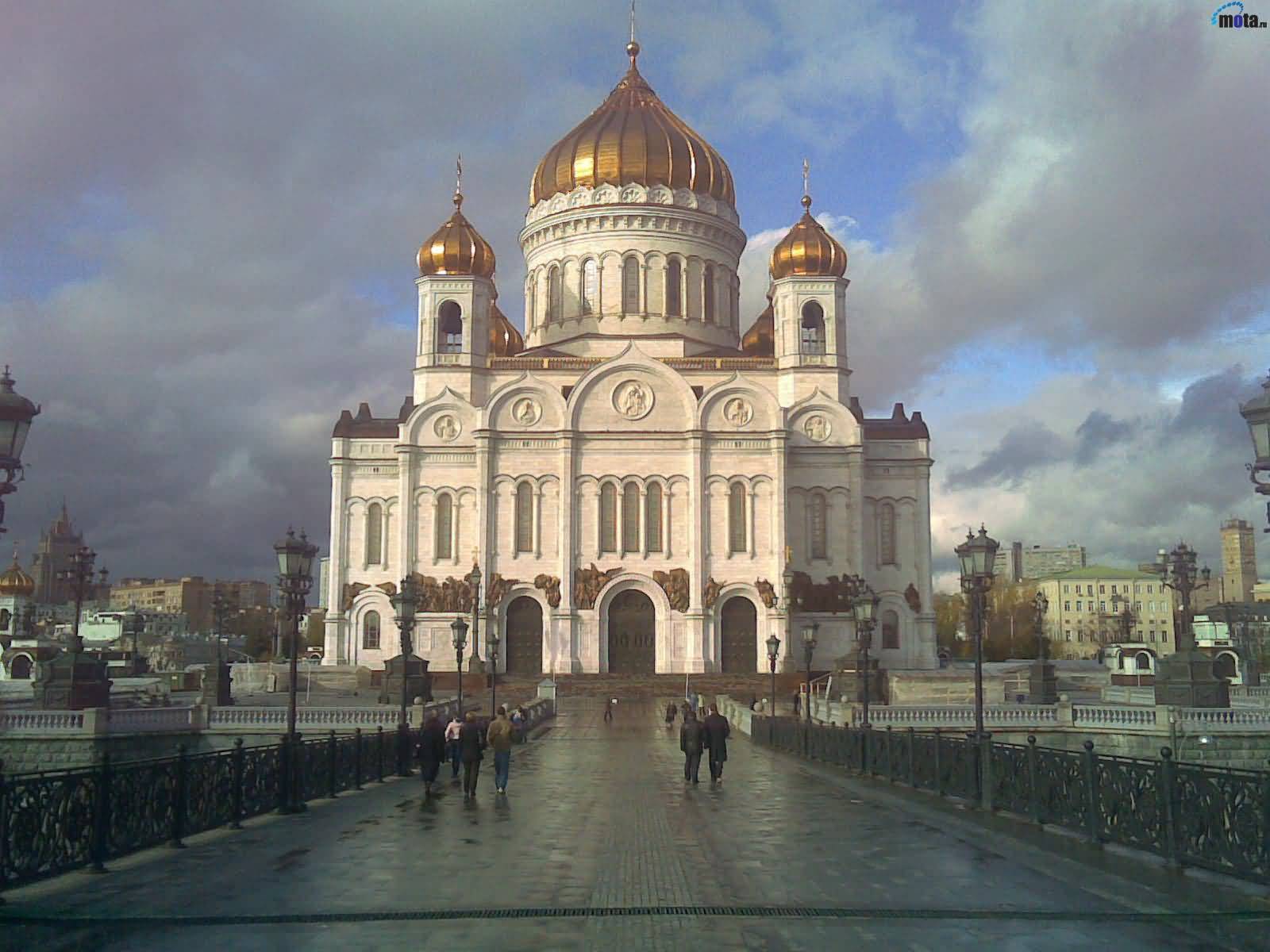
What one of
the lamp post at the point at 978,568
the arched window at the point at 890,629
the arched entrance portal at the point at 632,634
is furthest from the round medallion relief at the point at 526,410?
the lamp post at the point at 978,568

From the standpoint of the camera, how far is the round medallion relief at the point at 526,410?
5247cm

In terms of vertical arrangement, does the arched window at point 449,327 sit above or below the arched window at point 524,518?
above

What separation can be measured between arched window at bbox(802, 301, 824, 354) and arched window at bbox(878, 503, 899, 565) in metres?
7.28

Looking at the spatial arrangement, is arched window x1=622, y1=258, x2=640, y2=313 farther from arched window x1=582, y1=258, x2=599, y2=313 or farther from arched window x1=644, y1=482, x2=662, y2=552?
arched window x1=644, y1=482, x2=662, y2=552

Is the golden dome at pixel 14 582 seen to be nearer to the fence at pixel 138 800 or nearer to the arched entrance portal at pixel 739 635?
the arched entrance portal at pixel 739 635

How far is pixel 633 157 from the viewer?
5778 centimetres

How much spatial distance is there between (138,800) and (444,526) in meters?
40.4

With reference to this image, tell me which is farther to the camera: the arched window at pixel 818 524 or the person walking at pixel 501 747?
the arched window at pixel 818 524

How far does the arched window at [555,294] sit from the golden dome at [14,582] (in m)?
35.0

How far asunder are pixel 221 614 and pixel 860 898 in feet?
139

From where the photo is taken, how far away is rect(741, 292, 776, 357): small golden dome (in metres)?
60.5

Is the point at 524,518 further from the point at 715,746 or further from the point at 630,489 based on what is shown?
the point at 715,746

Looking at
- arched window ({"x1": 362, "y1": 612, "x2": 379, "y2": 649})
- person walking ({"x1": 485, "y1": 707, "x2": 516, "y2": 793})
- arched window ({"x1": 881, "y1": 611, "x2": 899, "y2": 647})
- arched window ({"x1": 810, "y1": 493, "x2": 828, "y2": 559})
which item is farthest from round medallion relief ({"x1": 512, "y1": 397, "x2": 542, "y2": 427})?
person walking ({"x1": 485, "y1": 707, "x2": 516, "y2": 793})

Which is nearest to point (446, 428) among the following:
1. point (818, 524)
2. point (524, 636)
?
point (524, 636)
